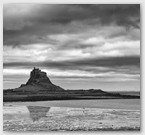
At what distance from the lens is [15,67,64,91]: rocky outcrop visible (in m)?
3.29

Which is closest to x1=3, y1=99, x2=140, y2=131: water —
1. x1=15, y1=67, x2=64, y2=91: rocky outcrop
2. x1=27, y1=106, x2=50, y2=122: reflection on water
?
x1=27, y1=106, x2=50, y2=122: reflection on water

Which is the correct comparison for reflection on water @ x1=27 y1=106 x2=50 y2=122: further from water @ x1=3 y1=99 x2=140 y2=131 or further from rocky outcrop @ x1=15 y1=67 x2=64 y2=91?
rocky outcrop @ x1=15 y1=67 x2=64 y2=91

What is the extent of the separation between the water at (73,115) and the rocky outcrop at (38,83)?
0.14 metres

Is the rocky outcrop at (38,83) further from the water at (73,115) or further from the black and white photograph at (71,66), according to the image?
the water at (73,115)

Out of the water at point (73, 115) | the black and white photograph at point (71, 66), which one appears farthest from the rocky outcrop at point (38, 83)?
the water at point (73, 115)

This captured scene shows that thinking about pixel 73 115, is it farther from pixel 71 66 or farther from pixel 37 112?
pixel 71 66

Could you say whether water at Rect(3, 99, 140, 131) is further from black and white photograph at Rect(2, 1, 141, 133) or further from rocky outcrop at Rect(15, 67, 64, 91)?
rocky outcrop at Rect(15, 67, 64, 91)

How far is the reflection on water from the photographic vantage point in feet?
10.8

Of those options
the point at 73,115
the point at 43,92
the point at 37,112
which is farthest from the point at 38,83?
the point at 73,115

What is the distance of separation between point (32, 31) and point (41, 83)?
0.50 m

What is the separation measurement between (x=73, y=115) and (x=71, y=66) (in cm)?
46

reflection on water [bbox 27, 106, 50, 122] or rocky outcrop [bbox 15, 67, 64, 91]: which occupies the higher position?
rocky outcrop [bbox 15, 67, 64, 91]

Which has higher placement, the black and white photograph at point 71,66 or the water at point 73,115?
the black and white photograph at point 71,66

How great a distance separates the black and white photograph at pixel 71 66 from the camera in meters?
3.29
